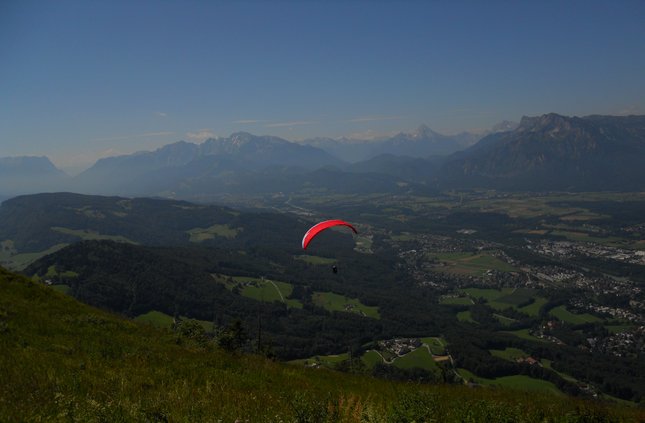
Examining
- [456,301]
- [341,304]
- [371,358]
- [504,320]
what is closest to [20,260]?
[341,304]

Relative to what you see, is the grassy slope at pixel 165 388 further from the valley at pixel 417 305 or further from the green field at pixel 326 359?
the green field at pixel 326 359

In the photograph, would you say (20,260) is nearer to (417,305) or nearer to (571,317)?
(417,305)

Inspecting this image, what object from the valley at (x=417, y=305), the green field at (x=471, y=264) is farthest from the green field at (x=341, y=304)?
the green field at (x=471, y=264)

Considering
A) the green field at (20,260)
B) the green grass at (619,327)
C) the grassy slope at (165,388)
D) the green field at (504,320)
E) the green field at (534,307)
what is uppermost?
the grassy slope at (165,388)

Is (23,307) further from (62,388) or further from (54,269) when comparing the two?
(54,269)

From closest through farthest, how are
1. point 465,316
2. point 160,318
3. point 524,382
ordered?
point 524,382 < point 160,318 < point 465,316

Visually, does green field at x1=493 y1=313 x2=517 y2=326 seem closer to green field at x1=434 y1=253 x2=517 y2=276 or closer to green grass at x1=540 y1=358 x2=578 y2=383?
green grass at x1=540 y1=358 x2=578 y2=383
